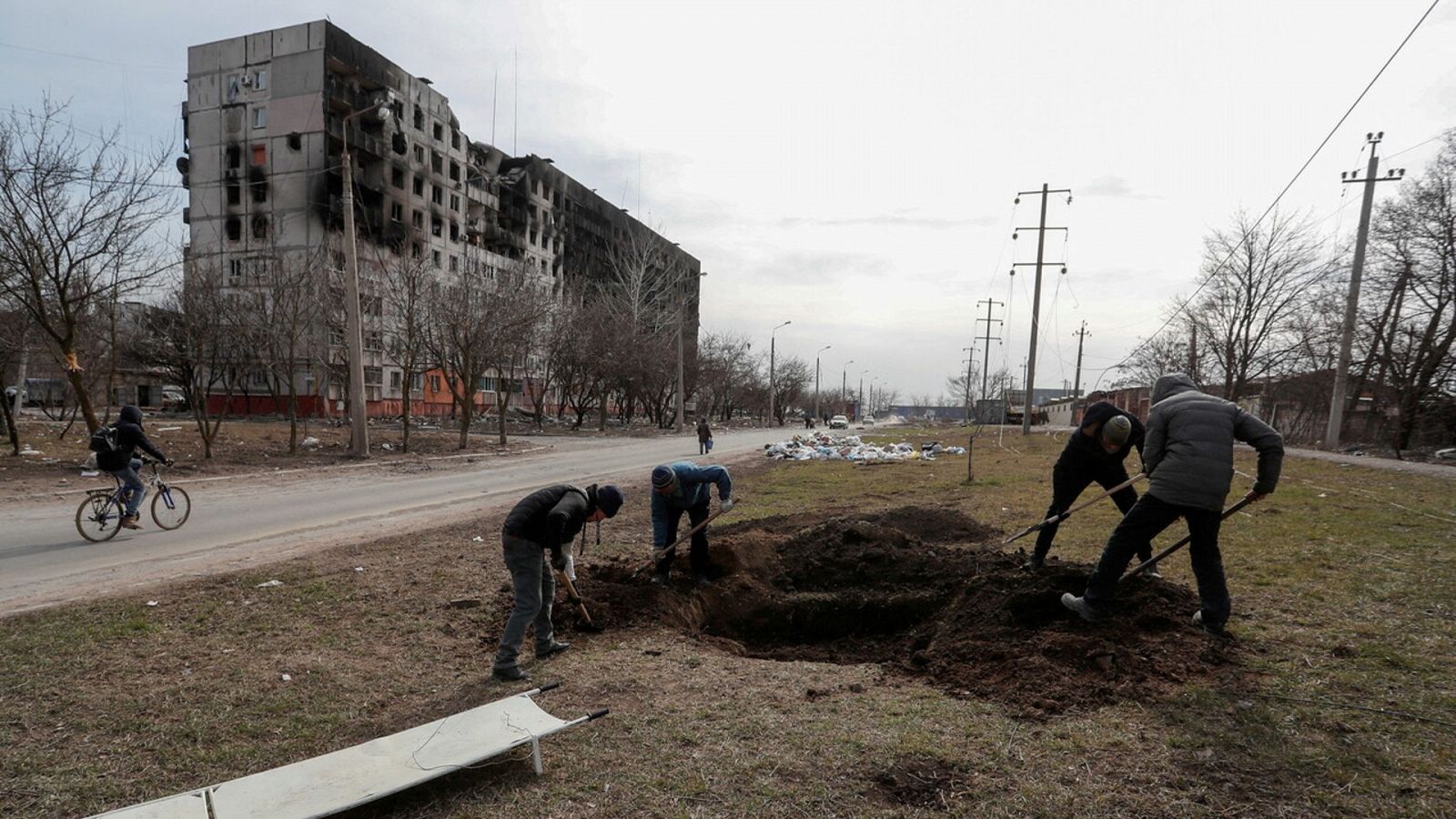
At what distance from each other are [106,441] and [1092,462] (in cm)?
1150

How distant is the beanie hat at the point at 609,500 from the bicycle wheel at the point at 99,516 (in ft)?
26.5

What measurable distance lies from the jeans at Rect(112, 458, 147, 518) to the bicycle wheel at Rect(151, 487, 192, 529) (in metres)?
0.30

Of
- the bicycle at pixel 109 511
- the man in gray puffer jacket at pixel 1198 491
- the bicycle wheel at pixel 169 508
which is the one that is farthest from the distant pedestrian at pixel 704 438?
the man in gray puffer jacket at pixel 1198 491

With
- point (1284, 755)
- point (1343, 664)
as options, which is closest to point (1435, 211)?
point (1343, 664)

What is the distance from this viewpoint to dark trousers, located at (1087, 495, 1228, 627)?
4273 mm

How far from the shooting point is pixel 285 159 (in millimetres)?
42438

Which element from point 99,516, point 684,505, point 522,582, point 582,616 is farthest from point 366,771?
point 99,516

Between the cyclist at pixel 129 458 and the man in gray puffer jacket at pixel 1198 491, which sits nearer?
the man in gray puffer jacket at pixel 1198 491

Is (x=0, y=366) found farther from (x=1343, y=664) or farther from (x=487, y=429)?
(x=1343, y=664)

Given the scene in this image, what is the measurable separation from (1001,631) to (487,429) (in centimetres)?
3406

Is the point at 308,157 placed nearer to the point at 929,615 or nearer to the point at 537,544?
the point at 537,544

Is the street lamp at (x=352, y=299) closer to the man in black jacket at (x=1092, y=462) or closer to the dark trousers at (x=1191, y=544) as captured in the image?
the man in black jacket at (x=1092, y=462)

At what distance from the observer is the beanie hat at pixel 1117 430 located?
217 inches

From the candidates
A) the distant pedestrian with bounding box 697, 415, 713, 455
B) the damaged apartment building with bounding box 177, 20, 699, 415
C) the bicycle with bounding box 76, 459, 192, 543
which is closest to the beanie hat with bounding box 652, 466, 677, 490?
the bicycle with bounding box 76, 459, 192, 543
